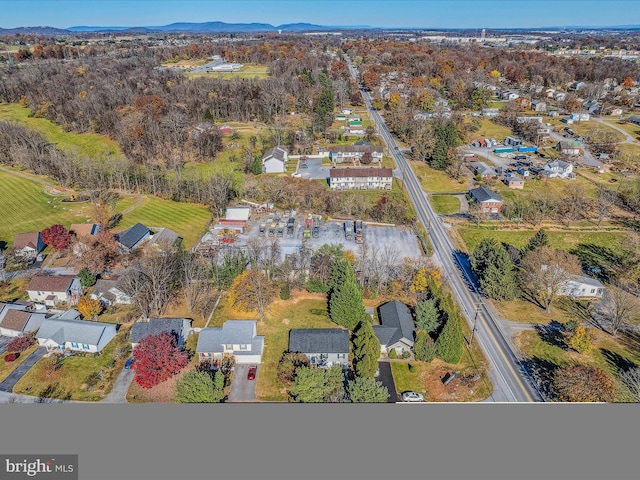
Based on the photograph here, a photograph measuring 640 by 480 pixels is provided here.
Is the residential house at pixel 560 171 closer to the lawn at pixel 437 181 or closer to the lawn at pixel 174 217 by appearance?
the lawn at pixel 437 181

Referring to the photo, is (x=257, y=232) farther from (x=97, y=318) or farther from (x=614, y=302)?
(x=614, y=302)

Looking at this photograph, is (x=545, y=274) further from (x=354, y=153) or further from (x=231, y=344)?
(x=354, y=153)

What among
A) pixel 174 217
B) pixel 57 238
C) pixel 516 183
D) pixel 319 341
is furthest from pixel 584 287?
pixel 57 238

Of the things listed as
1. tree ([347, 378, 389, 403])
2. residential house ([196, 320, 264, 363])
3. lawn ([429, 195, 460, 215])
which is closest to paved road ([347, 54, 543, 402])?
lawn ([429, 195, 460, 215])

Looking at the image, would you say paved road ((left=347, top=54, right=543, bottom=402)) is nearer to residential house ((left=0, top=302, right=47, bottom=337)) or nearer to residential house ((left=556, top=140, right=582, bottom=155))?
residential house ((left=0, top=302, right=47, bottom=337))

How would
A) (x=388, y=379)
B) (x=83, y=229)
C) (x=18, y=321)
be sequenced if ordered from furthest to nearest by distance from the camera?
(x=83, y=229) → (x=18, y=321) → (x=388, y=379)

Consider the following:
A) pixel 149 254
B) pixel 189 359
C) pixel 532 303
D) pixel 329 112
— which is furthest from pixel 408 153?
pixel 189 359
